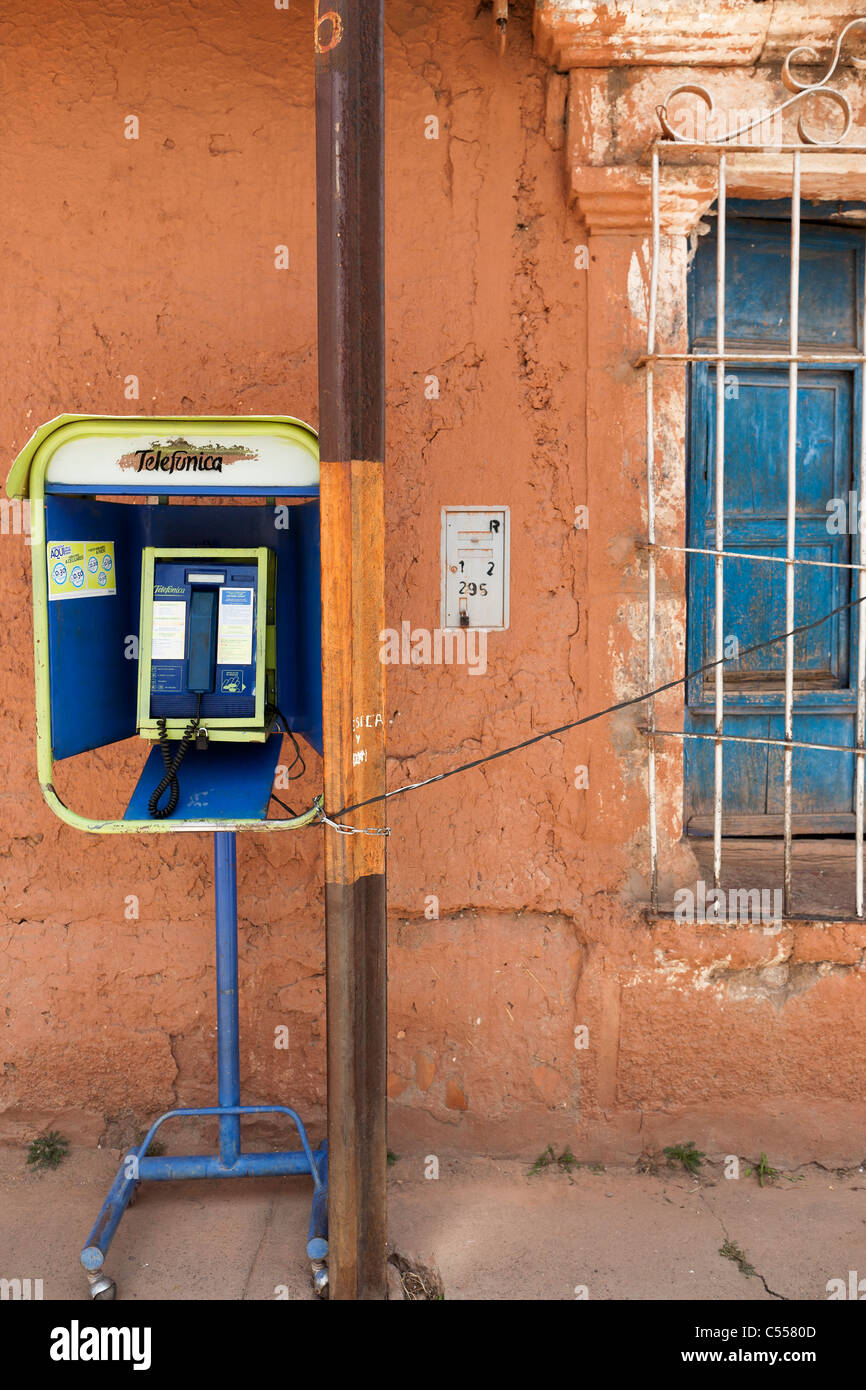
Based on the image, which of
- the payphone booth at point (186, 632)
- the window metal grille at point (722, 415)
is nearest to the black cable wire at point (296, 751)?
the payphone booth at point (186, 632)

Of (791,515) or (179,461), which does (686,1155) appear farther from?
(179,461)

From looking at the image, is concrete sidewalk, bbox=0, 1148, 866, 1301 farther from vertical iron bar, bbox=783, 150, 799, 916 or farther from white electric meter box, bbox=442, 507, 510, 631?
white electric meter box, bbox=442, 507, 510, 631

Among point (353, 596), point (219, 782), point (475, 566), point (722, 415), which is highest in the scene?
point (722, 415)

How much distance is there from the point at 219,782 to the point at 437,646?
789 mm

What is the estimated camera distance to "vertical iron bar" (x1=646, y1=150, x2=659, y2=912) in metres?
2.86

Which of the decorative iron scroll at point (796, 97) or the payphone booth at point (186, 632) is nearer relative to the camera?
the payphone booth at point (186, 632)

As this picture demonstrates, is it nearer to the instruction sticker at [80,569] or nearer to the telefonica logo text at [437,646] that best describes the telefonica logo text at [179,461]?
the instruction sticker at [80,569]

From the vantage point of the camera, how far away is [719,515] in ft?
9.57

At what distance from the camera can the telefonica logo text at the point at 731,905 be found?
3.03 m

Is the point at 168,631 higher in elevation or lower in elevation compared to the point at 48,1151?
higher

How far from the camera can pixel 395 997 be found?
311 cm

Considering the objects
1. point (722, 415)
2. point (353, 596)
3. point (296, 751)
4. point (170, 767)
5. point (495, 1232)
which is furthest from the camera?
point (296, 751)

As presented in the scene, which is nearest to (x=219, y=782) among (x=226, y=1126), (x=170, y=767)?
(x=170, y=767)

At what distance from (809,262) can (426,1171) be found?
122 inches
